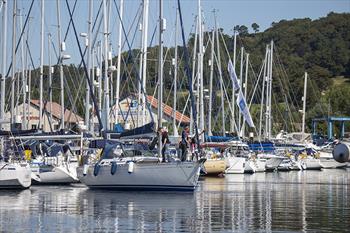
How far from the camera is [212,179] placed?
6028cm

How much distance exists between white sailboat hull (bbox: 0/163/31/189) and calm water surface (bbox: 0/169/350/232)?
61 centimetres

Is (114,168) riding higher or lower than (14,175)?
higher

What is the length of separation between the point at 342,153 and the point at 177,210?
44.0 ft

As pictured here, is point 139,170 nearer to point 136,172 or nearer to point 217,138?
point 136,172

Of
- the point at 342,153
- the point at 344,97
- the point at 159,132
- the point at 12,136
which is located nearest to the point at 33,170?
the point at 12,136

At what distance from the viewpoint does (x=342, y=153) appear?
73.2 feet

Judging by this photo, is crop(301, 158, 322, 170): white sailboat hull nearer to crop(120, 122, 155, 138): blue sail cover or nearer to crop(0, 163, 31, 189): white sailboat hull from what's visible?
crop(120, 122, 155, 138): blue sail cover

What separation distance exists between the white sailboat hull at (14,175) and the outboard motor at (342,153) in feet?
80.7

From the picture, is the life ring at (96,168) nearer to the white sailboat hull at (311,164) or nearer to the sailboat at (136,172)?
the sailboat at (136,172)

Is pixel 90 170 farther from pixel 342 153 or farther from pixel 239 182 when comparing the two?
pixel 342 153

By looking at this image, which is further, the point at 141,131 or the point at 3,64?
the point at 3,64

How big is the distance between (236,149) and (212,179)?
10.4 m

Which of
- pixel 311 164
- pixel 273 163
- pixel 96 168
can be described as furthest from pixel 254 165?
pixel 96 168

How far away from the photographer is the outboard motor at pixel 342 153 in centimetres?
2208
